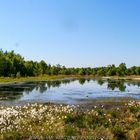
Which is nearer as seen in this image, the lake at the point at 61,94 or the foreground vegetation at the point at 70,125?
the foreground vegetation at the point at 70,125

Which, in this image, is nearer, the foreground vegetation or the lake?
the foreground vegetation

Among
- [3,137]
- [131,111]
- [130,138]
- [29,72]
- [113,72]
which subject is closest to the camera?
[3,137]

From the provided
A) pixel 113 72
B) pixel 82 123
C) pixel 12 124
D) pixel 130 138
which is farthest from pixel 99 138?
pixel 113 72

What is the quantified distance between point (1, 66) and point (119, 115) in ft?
278

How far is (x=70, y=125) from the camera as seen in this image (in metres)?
18.2

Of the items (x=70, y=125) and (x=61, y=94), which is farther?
(x=61, y=94)

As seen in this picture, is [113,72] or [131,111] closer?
[131,111]

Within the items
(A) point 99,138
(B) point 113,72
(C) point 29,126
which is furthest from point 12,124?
(B) point 113,72

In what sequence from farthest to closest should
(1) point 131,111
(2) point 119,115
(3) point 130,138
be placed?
(1) point 131,111, (2) point 119,115, (3) point 130,138

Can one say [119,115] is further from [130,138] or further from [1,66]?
[1,66]

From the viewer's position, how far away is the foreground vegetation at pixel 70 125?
16344mm

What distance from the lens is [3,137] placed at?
15.4m

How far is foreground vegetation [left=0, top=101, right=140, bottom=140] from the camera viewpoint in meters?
16.3

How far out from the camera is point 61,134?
654 inches
